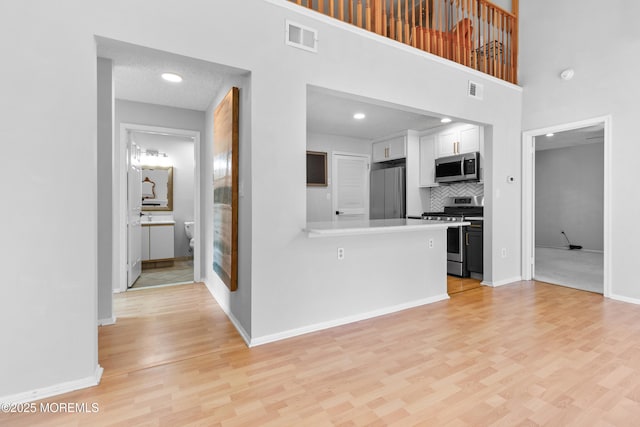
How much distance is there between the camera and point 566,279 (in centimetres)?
426

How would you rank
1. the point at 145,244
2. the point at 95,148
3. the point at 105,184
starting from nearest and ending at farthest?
1. the point at 95,148
2. the point at 105,184
3. the point at 145,244

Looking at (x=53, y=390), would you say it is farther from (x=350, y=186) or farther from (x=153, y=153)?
(x=350, y=186)

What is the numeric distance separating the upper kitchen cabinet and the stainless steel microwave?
0.30 ft

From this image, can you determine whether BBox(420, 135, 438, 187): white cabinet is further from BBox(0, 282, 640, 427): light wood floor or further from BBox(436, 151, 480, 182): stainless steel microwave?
BBox(0, 282, 640, 427): light wood floor

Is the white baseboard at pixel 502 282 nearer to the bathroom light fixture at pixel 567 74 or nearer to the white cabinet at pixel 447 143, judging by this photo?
the white cabinet at pixel 447 143

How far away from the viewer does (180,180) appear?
232 inches

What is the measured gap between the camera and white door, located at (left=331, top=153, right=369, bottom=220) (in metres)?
5.95

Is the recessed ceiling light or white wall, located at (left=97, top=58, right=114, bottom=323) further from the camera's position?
the recessed ceiling light

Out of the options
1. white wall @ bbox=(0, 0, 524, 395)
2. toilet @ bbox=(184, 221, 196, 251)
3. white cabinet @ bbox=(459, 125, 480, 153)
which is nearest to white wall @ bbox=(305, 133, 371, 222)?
white cabinet @ bbox=(459, 125, 480, 153)

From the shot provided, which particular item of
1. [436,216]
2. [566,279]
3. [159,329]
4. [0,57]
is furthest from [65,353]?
[566,279]

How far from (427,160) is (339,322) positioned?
147 inches

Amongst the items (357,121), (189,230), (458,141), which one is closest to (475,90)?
(458,141)

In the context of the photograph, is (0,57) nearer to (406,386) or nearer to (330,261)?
(330,261)

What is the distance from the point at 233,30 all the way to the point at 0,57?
131 cm
